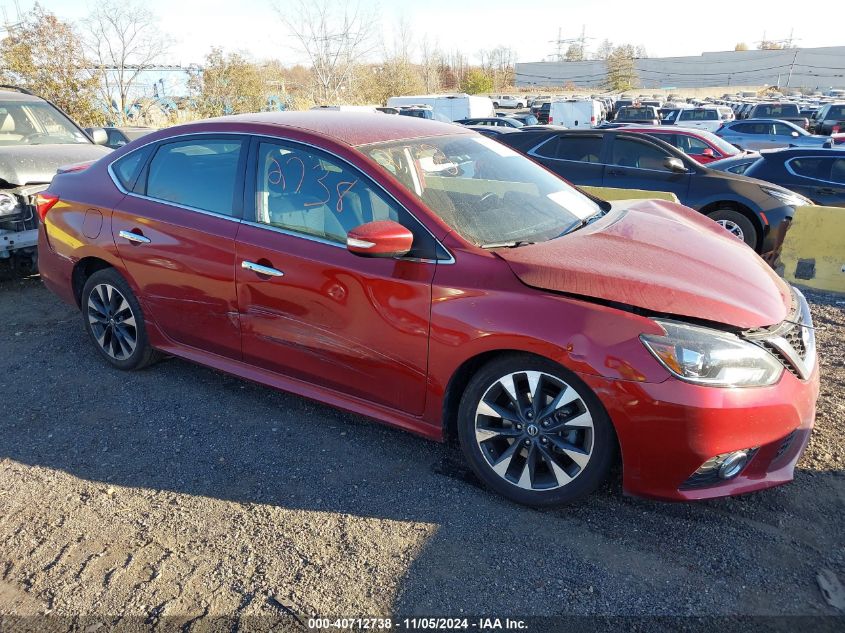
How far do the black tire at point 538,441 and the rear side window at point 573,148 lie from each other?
21.7 ft

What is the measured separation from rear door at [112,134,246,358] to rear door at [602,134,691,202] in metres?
6.06

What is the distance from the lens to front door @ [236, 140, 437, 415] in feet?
9.79

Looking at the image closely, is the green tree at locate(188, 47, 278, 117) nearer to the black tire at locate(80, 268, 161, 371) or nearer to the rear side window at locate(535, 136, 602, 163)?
the rear side window at locate(535, 136, 602, 163)

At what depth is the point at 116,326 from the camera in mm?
4238

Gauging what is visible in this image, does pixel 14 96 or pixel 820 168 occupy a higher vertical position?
pixel 14 96

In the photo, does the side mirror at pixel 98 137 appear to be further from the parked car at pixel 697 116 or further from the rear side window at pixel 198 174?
the parked car at pixel 697 116

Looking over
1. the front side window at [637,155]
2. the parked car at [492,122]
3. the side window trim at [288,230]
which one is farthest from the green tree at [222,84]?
the side window trim at [288,230]

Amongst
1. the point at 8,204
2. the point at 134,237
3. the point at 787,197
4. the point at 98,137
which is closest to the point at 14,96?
the point at 98,137

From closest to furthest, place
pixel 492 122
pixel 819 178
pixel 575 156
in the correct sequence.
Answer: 1. pixel 819 178
2. pixel 575 156
3. pixel 492 122

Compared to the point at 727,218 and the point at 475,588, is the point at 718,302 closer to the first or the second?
the point at 475,588

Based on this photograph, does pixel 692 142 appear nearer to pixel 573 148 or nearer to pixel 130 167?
pixel 573 148

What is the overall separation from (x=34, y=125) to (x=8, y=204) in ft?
6.40

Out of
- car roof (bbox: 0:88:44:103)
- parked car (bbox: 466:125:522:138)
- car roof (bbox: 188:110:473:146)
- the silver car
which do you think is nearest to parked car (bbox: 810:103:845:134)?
the silver car

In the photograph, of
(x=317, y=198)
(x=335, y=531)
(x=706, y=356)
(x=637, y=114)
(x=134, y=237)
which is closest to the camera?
(x=706, y=356)
